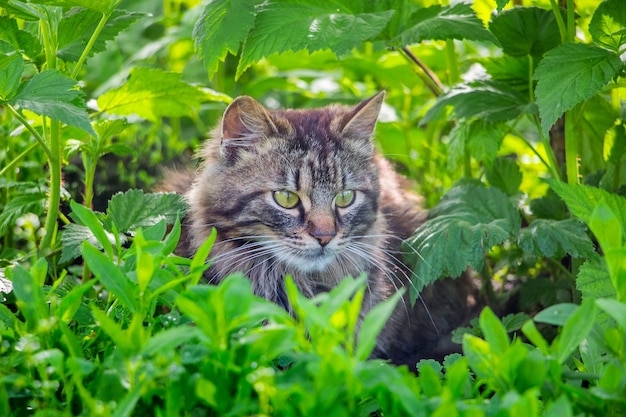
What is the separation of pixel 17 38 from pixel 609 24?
1733mm

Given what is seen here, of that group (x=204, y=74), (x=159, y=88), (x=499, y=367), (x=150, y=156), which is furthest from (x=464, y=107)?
(x=204, y=74)

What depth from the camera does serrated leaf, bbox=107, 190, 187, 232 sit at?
2.46 metres

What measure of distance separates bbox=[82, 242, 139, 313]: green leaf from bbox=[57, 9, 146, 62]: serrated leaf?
952mm

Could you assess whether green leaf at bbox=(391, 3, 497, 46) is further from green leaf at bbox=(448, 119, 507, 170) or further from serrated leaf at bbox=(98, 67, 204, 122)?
serrated leaf at bbox=(98, 67, 204, 122)

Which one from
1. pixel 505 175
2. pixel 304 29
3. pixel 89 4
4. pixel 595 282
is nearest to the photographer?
pixel 595 282

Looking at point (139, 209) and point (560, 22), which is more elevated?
point (560, 22)

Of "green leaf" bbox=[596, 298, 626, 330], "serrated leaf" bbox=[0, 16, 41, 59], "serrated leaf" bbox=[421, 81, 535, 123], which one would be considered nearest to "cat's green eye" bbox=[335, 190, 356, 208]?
"serrated leaf" bbox=[421, 81, 535, 123]

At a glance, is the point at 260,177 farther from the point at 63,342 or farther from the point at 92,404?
the point at 92,404

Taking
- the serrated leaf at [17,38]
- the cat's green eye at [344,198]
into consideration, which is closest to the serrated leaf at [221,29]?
the serrated leaf at [17,38]

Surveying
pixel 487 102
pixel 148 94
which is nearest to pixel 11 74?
pixel 148 94

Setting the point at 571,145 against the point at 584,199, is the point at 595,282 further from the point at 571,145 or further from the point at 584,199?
the point at 571,145

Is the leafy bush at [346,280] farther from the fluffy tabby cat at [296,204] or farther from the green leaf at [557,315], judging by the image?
the fluffy tabby cat at [296,204]

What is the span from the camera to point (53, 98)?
216cm

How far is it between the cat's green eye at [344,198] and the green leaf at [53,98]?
89 centimetres
